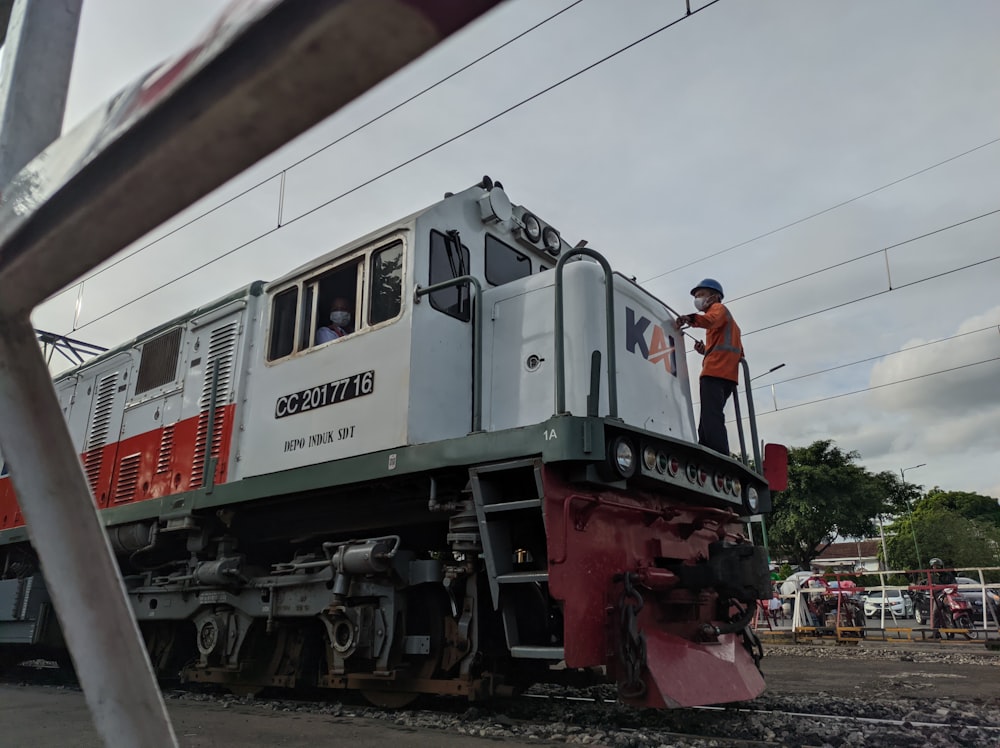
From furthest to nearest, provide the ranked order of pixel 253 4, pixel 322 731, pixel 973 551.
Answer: pixel 973 551 < pixel 322 731 < pixel 253 4

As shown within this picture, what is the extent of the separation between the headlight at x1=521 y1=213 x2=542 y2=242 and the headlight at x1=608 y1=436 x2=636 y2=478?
9.14 feet

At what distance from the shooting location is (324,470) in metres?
5.68

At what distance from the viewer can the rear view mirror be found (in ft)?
22.7

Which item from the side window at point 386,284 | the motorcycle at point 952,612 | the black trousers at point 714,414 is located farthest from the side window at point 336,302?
the motorcycle at point 952,612

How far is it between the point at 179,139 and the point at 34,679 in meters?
11.1

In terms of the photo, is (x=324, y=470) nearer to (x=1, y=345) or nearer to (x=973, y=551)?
(x=1, y=345)

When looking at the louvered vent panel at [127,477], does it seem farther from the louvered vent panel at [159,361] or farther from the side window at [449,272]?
the side window at [449,272]

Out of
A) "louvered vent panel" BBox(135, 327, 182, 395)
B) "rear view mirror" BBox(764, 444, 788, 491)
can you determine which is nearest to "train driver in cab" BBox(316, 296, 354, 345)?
"louvered vent panel" BBox(135, 327, 182, 395)

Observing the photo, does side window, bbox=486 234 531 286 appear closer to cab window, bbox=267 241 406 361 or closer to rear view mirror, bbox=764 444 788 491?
cab window, bbox=267 241 406 361

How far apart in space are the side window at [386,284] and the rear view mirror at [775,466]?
391 cm

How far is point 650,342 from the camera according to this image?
6.06 m

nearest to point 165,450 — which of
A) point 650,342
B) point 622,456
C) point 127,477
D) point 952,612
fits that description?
point 127,477

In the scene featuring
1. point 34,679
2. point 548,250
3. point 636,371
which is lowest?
point 34,679

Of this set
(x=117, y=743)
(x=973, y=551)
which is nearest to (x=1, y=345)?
(x=117, y=743)
